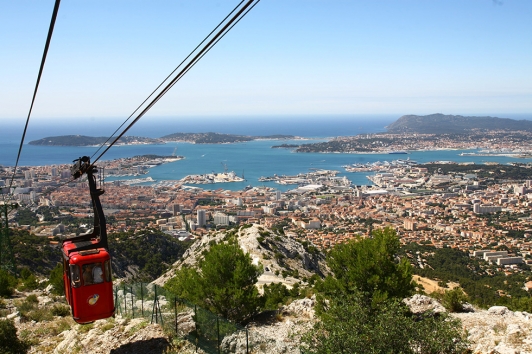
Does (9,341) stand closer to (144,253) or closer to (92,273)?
(92,273)

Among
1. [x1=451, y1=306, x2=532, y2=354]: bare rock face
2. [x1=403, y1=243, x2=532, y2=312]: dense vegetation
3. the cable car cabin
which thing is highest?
the cable car cabin

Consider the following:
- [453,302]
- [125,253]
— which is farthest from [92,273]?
[125,253]

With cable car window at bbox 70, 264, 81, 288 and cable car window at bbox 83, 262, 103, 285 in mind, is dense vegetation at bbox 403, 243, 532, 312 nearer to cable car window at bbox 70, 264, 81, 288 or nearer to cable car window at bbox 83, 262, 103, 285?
cable car window at bbox 83, 262, 103, 285

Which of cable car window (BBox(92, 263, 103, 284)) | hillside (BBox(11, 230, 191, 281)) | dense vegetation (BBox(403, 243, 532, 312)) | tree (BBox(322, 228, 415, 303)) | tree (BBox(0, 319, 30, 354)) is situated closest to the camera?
cable car window (BBox(92, 263, 103, 284))

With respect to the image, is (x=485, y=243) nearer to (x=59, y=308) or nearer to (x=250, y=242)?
(x=250, y=242)

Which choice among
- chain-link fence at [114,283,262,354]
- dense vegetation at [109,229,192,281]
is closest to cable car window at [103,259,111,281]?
chain-link fence at [114,283,262,354]

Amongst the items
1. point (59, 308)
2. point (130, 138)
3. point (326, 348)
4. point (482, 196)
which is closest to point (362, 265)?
point (326, 348)
